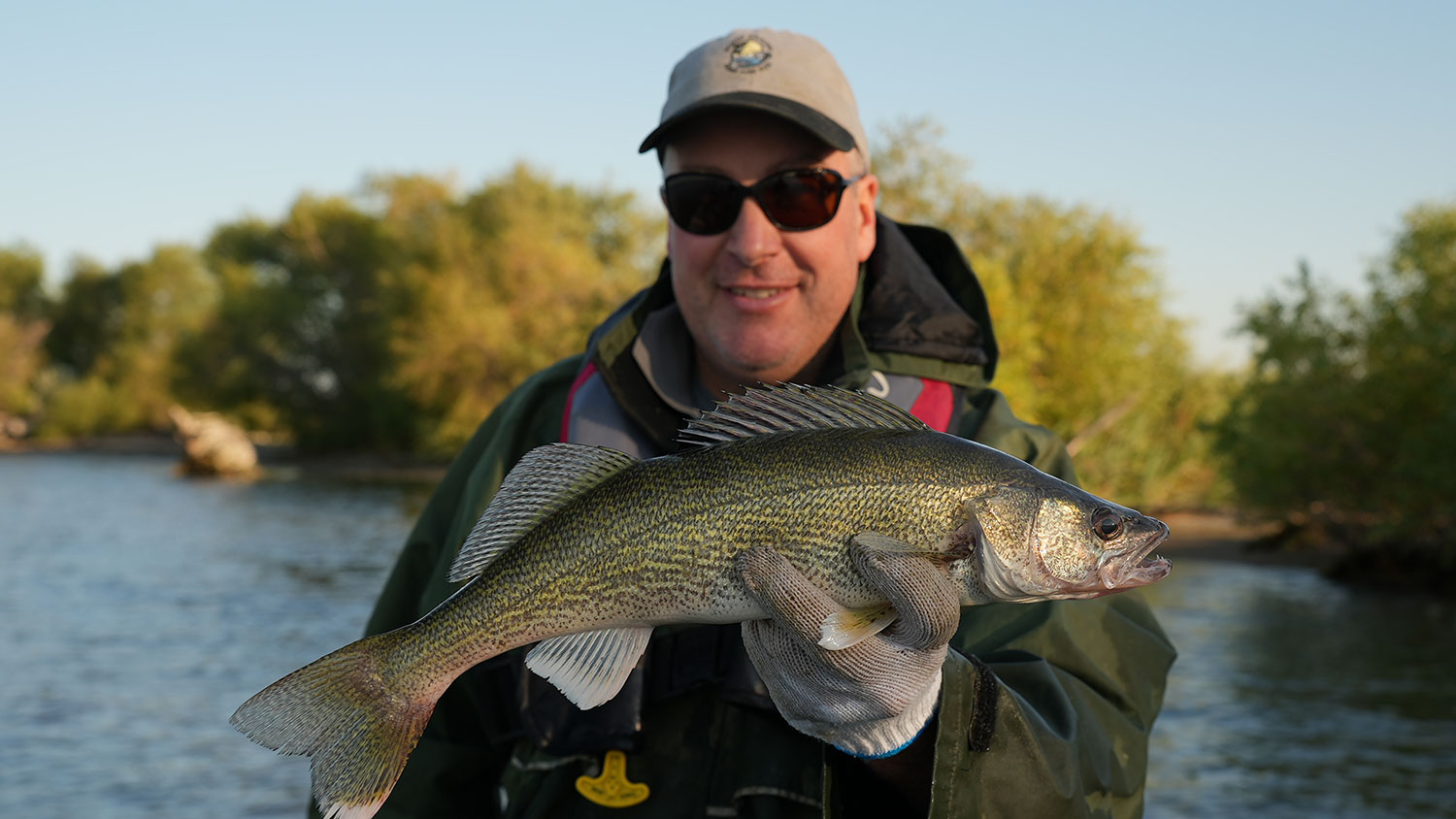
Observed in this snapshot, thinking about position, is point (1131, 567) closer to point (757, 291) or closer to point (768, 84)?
point (757, 291)

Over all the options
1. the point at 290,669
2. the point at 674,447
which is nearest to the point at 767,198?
the point at 674,447

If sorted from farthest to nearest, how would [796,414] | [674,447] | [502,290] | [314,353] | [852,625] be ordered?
1. [314,353]
2. [502,290]
3. [674,447]
4. [796,414]
5. [852,625]

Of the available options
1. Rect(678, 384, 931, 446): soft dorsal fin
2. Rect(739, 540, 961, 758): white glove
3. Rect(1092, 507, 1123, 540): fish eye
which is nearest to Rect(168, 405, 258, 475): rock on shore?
Rect(678, 384, 931, 446): soft dorsal fin

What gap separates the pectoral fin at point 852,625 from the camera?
2430mm

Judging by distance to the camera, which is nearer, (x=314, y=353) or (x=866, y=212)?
(x=866, y=212)

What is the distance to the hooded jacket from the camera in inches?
112

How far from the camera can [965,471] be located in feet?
8.25

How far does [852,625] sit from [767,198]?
1.47 m

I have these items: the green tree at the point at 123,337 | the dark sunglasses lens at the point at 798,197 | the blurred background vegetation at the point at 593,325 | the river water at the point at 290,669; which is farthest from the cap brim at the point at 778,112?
the green tree at the point at 123,337

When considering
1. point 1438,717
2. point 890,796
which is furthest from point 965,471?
point 1438,717

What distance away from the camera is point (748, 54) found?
3.59 meters

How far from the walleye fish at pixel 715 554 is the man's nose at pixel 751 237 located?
87 cm

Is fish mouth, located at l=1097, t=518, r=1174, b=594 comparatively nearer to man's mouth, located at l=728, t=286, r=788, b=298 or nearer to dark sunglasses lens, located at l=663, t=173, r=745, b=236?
man's mouth, located at l=728, t=286, r=788, b=298

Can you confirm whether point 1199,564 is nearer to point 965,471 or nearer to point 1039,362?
point 1039,362
